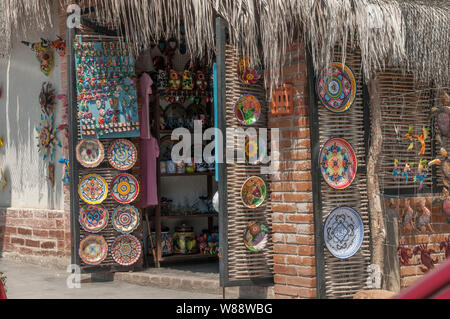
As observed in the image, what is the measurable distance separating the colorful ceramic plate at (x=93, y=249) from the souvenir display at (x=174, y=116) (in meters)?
1.67

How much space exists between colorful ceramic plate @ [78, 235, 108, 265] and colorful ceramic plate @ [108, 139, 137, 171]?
2.56 feet

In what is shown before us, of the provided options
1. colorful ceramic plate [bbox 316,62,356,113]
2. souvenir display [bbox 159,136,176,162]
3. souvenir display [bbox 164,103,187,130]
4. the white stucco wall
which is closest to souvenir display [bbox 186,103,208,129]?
souvenir display [bbox 164,103,187,130]

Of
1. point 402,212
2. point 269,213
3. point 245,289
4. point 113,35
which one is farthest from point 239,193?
point 113,35

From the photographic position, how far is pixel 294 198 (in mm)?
5418

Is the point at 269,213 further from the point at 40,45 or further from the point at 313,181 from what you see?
the point at 40,45

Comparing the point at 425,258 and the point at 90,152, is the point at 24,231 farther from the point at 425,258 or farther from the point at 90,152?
the point at 425,258

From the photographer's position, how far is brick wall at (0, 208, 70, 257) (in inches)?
310

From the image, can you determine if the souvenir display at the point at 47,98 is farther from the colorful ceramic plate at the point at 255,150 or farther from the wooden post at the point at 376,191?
the wooden post at the point at 376,191

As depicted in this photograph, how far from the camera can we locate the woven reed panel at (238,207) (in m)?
5.49

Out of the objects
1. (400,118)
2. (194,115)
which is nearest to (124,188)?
(194,115)

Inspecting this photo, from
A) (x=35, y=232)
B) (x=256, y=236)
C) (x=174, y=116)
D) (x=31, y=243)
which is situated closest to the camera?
(x=256, y=236)

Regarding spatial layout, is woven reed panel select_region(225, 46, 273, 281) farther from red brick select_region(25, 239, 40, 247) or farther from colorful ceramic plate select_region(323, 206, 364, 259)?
red brick select_region(25, 239, 40, 247)

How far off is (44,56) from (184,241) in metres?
2.85

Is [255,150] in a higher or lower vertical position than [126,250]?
higher
